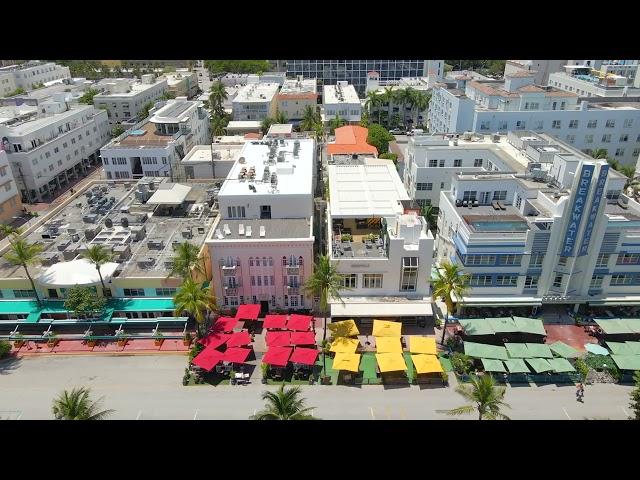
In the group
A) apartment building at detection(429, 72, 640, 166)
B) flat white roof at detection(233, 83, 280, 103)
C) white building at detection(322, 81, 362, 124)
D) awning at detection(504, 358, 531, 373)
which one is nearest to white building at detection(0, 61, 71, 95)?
flat white roof at detection(233, 83, 280, 103)

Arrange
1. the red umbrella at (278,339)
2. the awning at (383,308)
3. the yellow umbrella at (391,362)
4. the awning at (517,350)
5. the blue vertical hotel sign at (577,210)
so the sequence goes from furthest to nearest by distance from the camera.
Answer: the awning at (383,308)
the red umbrella at (278,339)
the blue vertical hotel sign at (577,210)
the awning at (517,350)
the yellow umbrella at (391,362)

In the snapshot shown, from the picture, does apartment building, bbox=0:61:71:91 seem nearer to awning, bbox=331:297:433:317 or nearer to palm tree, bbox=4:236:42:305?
palm tree, bbox=4:236:42:305

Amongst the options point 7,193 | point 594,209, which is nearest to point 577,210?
point 594,209

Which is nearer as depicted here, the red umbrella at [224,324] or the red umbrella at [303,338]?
the red umbrella at [303,338]

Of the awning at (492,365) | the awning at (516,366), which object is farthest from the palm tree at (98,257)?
the awning at (516,366)

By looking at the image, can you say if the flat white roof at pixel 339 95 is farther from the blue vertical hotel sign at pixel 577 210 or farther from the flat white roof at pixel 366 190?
the blue vertical hotel sign at pixel 577 210
